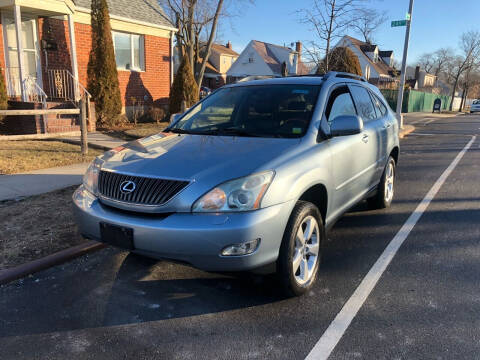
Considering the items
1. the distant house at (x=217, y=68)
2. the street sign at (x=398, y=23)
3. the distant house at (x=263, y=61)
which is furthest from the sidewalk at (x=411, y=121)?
the distant house at (x=217, y=68)

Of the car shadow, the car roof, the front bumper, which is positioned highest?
the car roof

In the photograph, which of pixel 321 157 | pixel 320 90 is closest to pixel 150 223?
pixel 321 157

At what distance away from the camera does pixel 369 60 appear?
52.3 m

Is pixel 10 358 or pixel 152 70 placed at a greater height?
pixel 152 70

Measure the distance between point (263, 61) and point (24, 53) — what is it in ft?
134

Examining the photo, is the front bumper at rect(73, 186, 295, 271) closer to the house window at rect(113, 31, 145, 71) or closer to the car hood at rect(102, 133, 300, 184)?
the car hood at rect(102, 133, 300, 184)

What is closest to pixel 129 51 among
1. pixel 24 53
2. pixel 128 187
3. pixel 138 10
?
pixel 138 10

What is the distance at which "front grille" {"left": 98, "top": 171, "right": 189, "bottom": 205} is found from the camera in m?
2.84

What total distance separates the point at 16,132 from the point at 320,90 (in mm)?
10123

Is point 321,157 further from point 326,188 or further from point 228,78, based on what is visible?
point 228,78

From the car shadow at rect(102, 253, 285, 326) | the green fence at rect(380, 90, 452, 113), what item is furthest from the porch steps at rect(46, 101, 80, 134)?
the green fence at rect(380, 90, 452, 113)

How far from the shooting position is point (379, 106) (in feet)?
17.6

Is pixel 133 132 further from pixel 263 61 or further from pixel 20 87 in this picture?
pixel 263 61

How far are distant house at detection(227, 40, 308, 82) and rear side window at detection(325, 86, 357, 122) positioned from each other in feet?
150
